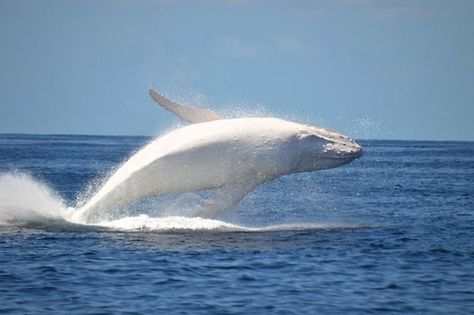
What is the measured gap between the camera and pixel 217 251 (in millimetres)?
23094

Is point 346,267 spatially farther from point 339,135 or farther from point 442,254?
point 339,135

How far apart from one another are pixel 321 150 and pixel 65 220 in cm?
754

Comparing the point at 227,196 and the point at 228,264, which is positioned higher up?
the point at 227,196

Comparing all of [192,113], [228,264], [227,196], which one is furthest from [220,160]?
[228,264]

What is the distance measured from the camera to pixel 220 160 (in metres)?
26.1

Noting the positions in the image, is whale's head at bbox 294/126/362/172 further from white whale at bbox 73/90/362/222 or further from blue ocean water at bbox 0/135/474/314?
blue ocean water at bbox 0/135/474/314

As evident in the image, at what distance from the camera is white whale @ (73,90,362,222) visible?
2583 centimetres

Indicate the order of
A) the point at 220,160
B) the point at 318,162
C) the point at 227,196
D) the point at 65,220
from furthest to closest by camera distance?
the point at 65,220
the point at 318,162
the point at 227,196
the point at 220,160

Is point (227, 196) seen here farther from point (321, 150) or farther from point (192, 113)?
point (321, 150)

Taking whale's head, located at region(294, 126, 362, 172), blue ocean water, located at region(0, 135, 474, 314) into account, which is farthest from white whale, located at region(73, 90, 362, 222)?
blue ocean water, located at region(0, 135, 474, 314)

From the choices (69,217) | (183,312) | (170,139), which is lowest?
(183,312)

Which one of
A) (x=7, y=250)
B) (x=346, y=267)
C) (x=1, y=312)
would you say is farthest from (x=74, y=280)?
(x=346, y=267)

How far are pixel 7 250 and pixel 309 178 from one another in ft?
204

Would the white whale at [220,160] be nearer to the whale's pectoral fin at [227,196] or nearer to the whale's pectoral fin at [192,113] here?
the whale's pectoral fin at [227,196]
